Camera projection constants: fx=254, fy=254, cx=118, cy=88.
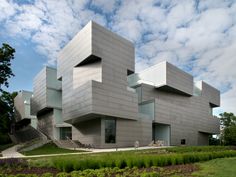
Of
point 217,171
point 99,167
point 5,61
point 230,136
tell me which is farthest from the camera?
point 230,136

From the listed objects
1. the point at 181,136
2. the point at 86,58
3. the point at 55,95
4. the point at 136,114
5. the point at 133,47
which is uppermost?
the point at 133,47

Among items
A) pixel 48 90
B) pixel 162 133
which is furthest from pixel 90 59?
pixel 162 133

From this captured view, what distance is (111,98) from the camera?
3444 cm

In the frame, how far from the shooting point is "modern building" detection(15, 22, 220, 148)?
→ 113 ft

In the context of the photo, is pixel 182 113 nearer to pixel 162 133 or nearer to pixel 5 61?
pixel 162 133

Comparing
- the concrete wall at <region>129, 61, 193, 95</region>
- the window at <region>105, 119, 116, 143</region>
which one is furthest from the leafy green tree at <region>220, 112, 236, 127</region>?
the window at <region>105, 119, 116, 143</region>

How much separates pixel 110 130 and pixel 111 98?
4.76 m

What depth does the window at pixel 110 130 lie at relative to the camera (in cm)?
3538

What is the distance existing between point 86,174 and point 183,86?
42.6 m

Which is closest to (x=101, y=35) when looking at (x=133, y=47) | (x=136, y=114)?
(x=133, y=47)

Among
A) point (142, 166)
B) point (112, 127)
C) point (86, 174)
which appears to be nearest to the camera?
point (86, 174)

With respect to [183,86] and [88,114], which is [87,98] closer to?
[88,114]

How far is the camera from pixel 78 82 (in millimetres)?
38188

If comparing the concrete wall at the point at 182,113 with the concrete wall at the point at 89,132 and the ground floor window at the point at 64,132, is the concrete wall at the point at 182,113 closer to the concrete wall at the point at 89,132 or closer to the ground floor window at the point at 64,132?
the concrete wall at the point at 89,132
